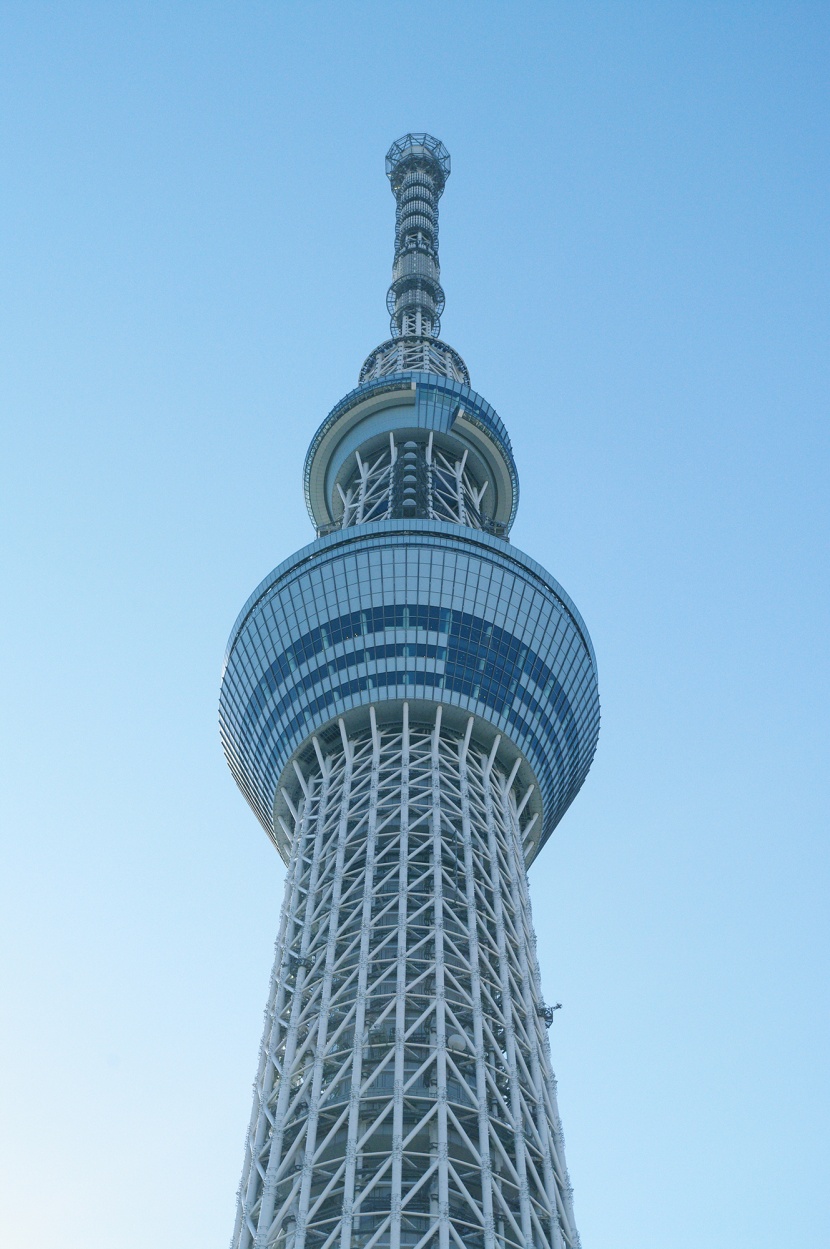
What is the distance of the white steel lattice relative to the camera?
2271 inches

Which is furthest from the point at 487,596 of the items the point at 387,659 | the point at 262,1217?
the point at 262,1217

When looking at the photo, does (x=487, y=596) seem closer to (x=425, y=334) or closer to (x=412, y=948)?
(x=412, y=948)

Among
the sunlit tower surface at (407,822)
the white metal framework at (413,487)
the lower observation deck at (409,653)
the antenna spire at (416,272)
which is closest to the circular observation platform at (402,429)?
the sunlit tower surface at (407,822)

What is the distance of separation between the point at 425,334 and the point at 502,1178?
270 ft

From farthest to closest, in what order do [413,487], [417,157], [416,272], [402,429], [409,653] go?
[417,157] → [416,272] → [402,429] → [413,487] → [409,653]

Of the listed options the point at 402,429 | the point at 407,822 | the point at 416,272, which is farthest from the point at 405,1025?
the point at 416,272

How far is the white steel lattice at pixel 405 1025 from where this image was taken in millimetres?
57688

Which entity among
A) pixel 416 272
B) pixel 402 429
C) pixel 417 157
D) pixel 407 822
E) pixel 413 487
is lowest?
pixel 407 822

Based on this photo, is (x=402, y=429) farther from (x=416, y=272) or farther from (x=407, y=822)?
(x=407, y=822)

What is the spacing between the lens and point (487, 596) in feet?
274

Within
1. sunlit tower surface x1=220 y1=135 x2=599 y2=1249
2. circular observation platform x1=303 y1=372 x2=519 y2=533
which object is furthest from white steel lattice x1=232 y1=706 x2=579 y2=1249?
circular observation platform x1=303 y1=372 x2=519 y2=533

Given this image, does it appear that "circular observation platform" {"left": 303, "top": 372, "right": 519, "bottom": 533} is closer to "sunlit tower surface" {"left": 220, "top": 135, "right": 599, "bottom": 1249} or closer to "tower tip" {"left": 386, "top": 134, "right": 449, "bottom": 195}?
"sunlit tower surface" {"left": 220, "top": 135, "right": 599, "bottom": 1249}

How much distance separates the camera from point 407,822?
75625 mm

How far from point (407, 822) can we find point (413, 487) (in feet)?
105
